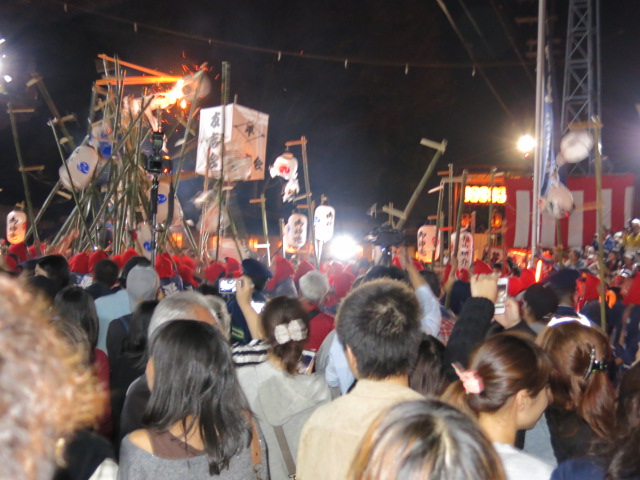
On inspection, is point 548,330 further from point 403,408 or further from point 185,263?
point 185,263

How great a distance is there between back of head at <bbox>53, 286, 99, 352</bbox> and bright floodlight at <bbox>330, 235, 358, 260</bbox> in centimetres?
1937

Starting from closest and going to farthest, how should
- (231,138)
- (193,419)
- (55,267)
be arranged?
1. (193,419)
2. (55,267)
3. (231,138)

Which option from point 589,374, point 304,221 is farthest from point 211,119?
point 589,374

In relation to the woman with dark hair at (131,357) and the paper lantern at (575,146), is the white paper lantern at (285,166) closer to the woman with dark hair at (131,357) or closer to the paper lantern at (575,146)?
the paper lantern at (575,146)

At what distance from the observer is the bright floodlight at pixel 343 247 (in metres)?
25.0

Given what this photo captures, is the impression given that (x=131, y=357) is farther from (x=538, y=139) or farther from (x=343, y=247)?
(x=343, y=247)

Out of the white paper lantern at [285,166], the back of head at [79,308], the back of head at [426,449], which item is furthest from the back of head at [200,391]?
the white paper lantern at [285,166]

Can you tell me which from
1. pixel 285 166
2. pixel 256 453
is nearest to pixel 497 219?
pixel 285 166

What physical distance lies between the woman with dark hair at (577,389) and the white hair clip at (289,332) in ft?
4.17

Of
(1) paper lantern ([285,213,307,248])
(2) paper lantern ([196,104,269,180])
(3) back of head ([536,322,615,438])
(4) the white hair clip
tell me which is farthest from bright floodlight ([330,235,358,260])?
(3) back of head ([536,322,615,438])

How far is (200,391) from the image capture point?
2604mm

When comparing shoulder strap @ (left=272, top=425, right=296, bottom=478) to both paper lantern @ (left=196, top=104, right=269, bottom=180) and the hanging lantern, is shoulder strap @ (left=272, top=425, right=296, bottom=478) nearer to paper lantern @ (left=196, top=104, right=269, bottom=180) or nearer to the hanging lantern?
paper lantern @ (left=196, top=104, right=269, bottom=180)

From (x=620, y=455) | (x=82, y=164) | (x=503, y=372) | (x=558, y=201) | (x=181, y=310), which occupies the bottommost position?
(x=620, y=455)

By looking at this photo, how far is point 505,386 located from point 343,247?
2395cm
